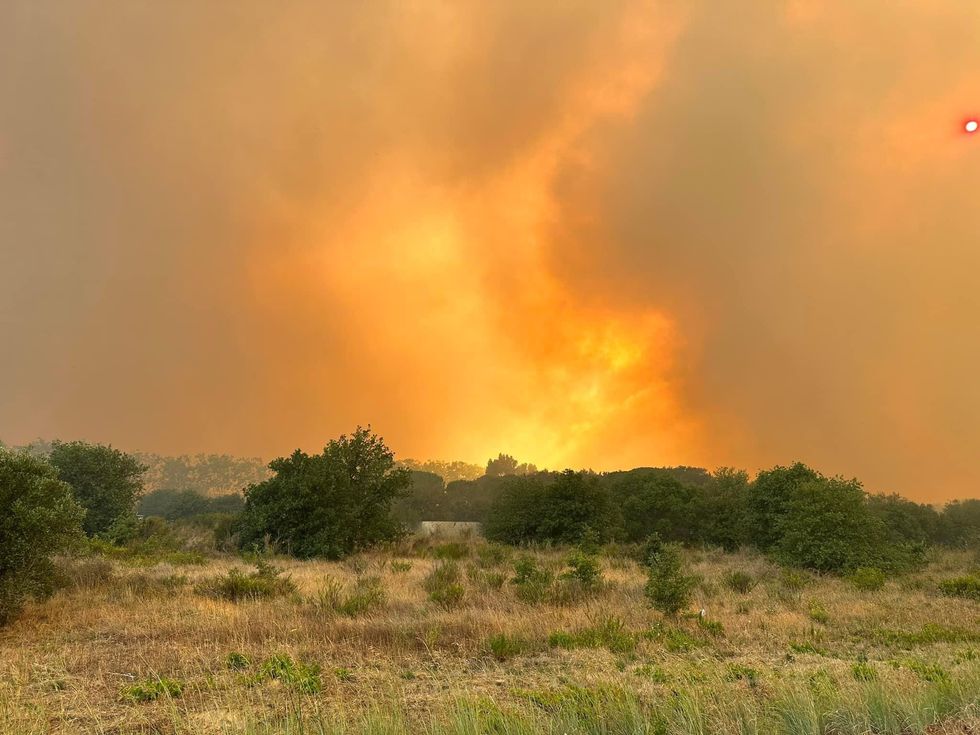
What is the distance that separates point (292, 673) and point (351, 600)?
6.40 m

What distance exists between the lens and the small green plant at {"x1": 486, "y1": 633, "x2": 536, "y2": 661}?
11.1 m

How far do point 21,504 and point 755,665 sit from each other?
1646cm

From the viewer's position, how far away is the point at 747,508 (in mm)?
40094

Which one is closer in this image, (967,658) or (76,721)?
(76,721)

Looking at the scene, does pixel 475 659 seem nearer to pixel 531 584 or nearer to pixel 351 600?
pixel 351 600

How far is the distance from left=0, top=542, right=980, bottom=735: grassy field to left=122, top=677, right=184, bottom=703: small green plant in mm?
35

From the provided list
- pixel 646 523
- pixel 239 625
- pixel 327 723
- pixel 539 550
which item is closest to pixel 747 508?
pixel 646 523

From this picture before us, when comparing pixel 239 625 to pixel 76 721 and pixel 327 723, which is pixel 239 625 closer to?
pixel 76 721

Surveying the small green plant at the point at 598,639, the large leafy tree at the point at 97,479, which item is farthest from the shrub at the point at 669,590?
the large leafy tree at the point at 97,479

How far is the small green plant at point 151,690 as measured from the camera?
7.95m

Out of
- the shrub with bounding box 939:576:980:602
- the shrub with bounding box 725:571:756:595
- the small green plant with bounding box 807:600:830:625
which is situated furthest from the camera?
the shrub with bounding box 939:576:980:602

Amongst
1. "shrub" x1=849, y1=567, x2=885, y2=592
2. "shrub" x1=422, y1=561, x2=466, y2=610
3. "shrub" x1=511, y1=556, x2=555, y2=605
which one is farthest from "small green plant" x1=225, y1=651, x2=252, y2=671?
"shrub" x1=849, y1=567, x2=885, y2=592

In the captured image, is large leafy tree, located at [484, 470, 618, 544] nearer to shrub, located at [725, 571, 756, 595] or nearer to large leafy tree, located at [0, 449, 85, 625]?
shrub, located at [725, 571, 756, 595]

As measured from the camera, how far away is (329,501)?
3262 cm
